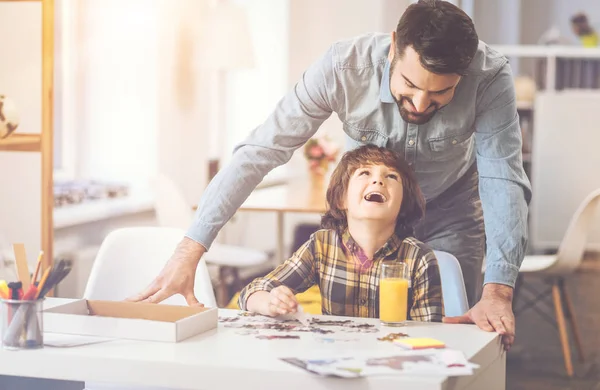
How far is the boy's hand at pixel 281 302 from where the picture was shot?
5.89 ft

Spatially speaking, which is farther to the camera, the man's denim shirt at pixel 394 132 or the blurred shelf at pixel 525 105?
the blurred shelf at pixel 525 105

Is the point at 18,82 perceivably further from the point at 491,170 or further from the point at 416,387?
the point at 416,387

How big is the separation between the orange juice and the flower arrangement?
3.11m

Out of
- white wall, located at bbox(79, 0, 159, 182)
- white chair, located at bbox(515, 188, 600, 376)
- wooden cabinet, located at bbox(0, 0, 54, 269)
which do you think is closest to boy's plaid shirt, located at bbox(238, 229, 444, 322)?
wooden cabinet, located at bbox(0, 0, 54, 269)

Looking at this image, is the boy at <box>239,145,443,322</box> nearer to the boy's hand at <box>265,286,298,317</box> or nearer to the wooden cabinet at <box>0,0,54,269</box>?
the boy's hand at <box>265,286,298,317</box>

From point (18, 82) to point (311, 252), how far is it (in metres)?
1.63

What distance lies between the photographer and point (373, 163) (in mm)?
2029

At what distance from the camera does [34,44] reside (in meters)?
3.22

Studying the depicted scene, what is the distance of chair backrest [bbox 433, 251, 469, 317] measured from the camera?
215 centimetres

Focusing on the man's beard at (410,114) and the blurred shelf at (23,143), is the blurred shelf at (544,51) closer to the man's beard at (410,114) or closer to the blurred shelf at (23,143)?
the blurred shelf at (23,143)

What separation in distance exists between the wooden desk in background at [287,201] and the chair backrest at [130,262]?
1249 millimetres

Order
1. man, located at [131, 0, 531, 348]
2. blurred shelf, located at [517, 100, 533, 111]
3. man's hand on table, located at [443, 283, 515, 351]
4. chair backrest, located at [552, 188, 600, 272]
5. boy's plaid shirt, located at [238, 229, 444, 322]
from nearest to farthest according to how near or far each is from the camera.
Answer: man's hand on table, located at [443, 283, 515, 351]
man, located at [131, 0, 531, 348]
boy's plaid shirt, located at [238, 229, 444, 322]
chair backrest, located at [552, 188, 600, 272]
blurred shelf, located at [517, 100, 533, 111]

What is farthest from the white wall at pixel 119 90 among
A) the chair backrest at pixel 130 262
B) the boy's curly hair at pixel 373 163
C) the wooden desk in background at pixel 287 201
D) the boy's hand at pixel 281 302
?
the boy's hand at pixel 281 302

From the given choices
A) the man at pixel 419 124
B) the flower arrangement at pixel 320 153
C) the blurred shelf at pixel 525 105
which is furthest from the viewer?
the blurred shelf at pixel 525 105
